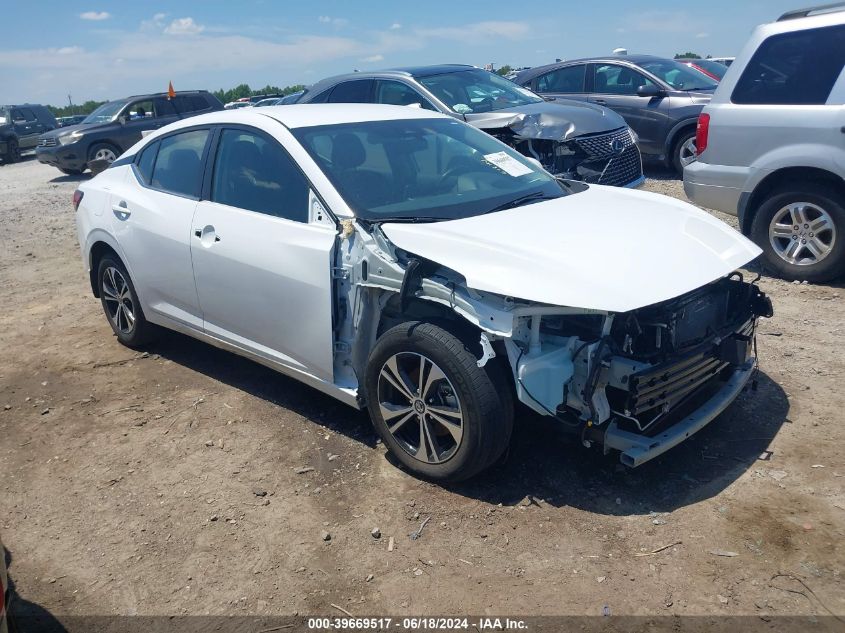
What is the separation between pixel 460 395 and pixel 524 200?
1.38m

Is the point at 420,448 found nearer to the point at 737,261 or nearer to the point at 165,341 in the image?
the point at 737,261

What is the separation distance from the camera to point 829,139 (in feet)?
19.1

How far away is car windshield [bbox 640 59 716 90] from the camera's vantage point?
10966 mm

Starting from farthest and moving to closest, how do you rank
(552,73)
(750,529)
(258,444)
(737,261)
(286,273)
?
1. (552,73)
2. (258,444)
3. (286,273)
4. (737,261)
5. (750,529)

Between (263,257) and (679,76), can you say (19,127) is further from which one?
(263,257)

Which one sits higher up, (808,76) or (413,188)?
(808,76)

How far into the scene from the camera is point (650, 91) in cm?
1044

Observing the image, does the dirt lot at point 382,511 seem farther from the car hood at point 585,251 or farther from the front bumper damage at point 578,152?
the front bumper damage at point 578,152

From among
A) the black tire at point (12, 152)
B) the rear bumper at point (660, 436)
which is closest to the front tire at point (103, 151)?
the black tire at point (12, 152)

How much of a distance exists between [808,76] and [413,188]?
12.9 feet

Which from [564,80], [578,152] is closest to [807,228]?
[578,152]

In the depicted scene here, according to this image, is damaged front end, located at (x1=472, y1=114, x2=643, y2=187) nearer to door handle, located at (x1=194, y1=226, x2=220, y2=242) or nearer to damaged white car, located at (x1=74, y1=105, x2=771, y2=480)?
damaged white car, located at (x1=74, y1=105, x2=771, y2=480)

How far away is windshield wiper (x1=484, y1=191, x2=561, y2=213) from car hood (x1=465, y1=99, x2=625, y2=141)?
352 centimetres

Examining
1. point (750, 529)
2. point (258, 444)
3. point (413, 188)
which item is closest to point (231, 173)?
point (413, 188)
